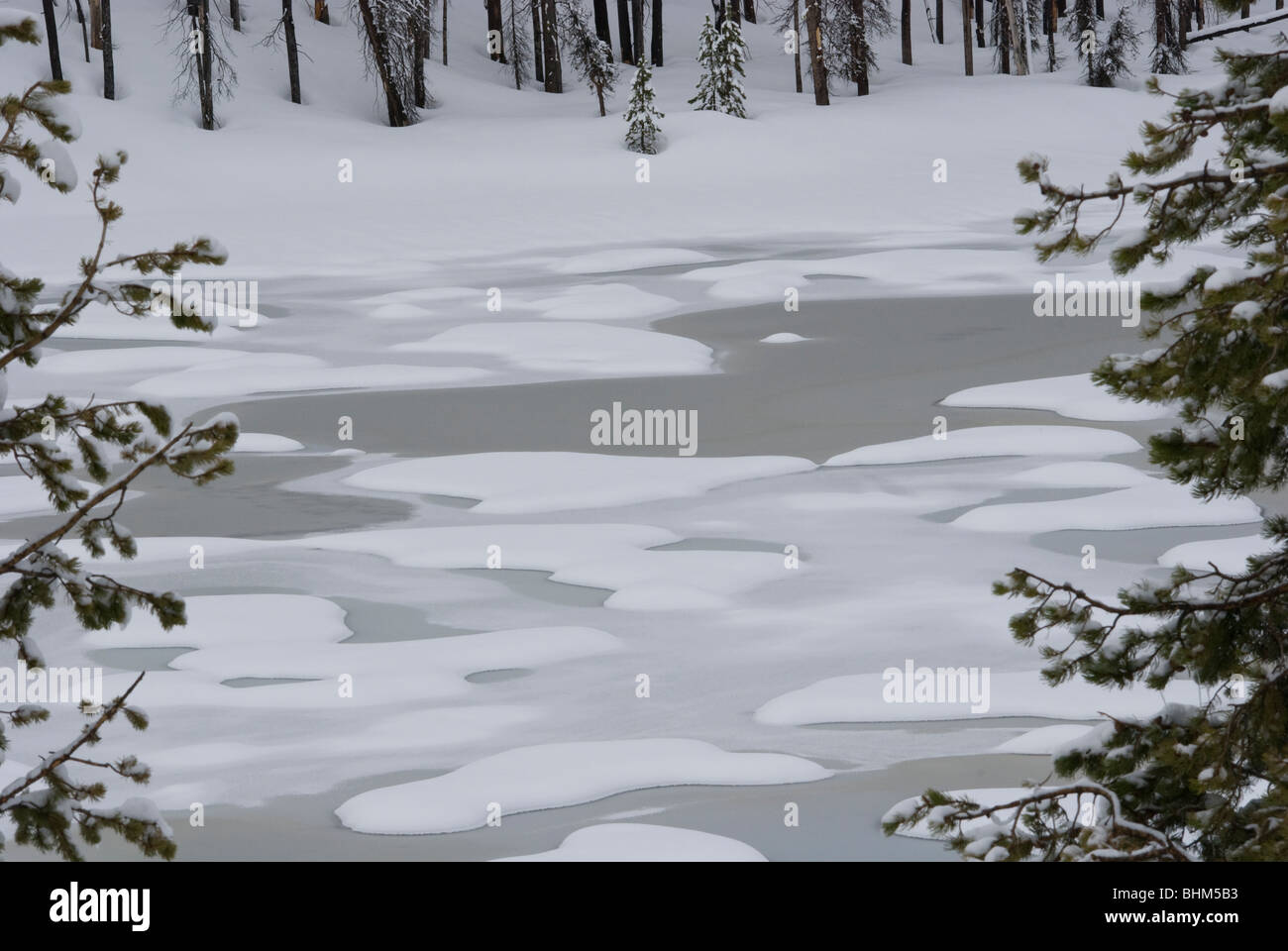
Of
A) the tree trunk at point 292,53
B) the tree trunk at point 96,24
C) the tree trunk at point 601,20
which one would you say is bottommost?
the tree trunk at point 292,53

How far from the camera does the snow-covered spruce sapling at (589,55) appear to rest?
34.3m

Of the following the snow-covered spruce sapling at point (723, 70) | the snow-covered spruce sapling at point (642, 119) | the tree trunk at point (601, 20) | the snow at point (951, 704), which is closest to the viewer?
the snow at point (951, 704)

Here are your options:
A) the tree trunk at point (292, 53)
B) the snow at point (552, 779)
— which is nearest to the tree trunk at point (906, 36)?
the tree trunk at point (292, 53)

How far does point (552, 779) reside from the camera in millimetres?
6273

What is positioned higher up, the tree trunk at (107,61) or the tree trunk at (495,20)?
the tree trunk at (495,20)

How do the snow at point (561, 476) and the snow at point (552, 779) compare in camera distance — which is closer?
the snow at point (552, 779)

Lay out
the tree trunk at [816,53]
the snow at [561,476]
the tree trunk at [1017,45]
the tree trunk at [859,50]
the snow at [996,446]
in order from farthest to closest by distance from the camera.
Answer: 1. the tree trunk at [1017,45]
2. the tree trunk at [859,50]
3. the tree trunk at [816,53]
4. the snow at [996,446]
5. the snow at [561,476]

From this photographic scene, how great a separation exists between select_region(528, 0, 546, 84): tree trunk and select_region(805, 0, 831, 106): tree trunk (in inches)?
350

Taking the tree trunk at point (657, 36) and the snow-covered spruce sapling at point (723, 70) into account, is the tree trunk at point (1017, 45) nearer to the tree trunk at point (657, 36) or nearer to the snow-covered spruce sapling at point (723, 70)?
the tree trunk at point (657, 36)

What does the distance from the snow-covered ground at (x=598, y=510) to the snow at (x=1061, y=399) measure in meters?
0.06

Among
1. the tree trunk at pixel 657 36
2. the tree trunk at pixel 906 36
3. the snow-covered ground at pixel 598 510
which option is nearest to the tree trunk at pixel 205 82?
the snow-covered ground at pixel 598 510

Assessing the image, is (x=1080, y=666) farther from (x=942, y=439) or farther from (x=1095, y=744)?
(x=942, y=439)

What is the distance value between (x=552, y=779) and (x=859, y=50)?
3390 centimetres
